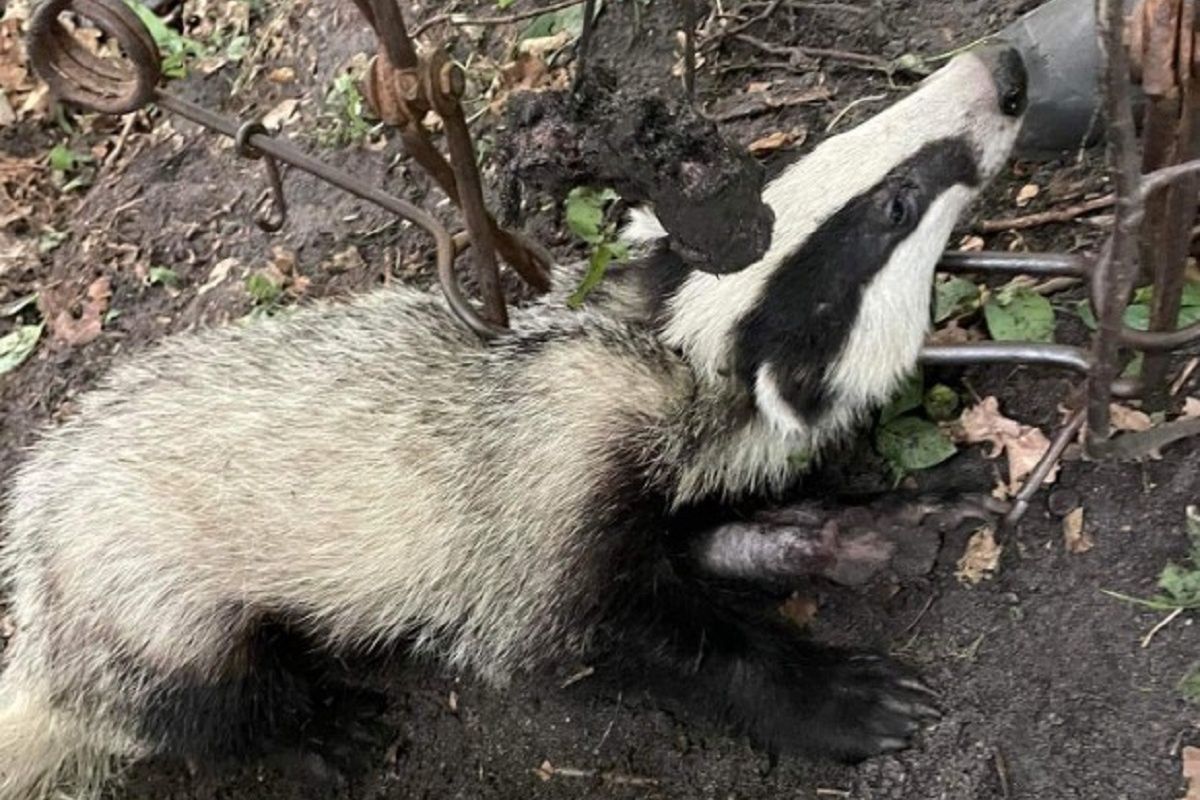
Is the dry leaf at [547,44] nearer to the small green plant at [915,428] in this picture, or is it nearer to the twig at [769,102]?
the twig at [769,102]

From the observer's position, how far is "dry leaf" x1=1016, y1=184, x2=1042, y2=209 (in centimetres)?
330

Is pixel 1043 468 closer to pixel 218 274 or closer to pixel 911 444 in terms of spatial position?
pixel 911 444

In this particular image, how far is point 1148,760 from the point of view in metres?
2.51

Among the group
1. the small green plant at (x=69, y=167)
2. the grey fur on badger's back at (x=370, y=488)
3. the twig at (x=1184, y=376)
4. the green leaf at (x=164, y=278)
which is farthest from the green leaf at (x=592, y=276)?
the small green plant at (x=69, y=167)

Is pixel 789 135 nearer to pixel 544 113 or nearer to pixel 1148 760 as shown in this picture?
pixel 544 113

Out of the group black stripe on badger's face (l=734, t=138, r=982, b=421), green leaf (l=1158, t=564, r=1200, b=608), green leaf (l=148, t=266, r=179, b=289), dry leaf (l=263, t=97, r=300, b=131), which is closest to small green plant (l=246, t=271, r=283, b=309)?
green leaf (l=148, t=266, r=179, b=289)

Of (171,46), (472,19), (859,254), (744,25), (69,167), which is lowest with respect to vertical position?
(859,254)

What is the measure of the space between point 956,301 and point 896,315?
0.43 m

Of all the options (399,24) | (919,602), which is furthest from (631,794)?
(399,24)

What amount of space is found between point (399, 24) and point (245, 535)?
1.31 metres

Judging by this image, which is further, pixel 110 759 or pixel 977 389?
pixel 110 759

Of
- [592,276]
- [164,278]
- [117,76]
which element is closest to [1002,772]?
[592,276]

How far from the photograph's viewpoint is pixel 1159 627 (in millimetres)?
2596

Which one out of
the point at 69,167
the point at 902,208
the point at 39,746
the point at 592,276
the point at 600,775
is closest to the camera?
the point at 902,208
